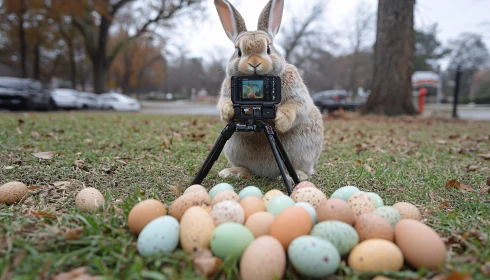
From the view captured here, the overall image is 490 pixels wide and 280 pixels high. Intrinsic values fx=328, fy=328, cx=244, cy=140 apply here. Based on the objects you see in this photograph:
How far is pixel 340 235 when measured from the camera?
55.8 inches

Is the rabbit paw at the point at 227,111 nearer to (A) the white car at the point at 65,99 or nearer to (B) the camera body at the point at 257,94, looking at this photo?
(B) the camera body at the point at 257,94

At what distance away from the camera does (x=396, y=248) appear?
53.7 inches

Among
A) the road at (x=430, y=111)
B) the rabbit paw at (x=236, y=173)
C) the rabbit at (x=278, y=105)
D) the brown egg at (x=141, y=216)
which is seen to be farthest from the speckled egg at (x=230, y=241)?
the road at (x=430, y=111)

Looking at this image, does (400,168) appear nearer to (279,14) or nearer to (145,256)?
(279,14)

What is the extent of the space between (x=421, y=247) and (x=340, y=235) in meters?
0.32

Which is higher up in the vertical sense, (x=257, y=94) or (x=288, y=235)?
(x=257, y=94)

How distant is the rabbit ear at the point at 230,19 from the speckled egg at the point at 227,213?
4.64 ft

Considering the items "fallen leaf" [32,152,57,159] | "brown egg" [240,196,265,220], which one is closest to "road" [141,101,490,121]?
"fallen leaf" [32,152,57,159]

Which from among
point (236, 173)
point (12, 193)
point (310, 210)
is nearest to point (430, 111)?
point (236, 173)

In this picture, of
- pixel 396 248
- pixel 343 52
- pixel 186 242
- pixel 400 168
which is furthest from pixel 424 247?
pixel 343 52

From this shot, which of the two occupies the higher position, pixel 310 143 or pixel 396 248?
pixel 310 143

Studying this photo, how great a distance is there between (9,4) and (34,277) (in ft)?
72.2

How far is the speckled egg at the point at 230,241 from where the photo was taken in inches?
54.4

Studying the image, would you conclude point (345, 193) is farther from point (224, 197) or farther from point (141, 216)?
point (141, 216)
